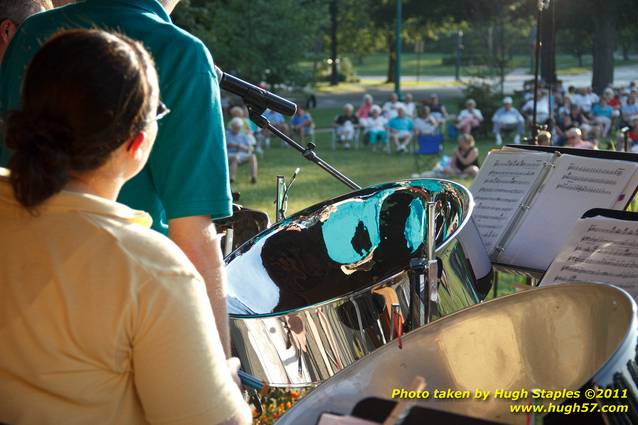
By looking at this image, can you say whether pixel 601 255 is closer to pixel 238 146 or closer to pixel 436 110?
pixel 238 146

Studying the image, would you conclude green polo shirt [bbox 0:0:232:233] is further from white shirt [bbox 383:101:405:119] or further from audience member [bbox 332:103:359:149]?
white shirt [bbox 383:101:405:119]

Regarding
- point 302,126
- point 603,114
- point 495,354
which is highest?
point 495,354

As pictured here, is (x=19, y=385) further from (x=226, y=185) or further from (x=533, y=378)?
(x=533, y=378)

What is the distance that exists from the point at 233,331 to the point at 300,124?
39.9 feet

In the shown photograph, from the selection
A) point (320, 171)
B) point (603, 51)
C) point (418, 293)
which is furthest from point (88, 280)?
point (603, 51)

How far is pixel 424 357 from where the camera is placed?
121 centimetres

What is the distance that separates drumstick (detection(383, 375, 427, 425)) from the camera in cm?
94

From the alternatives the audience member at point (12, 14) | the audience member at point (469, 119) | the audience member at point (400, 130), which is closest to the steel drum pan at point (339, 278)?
the audience member at point (12, 14)

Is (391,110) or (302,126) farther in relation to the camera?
(391,110)

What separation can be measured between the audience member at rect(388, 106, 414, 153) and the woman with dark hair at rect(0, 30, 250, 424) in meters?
12.1

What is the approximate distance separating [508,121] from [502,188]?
12.2 metres

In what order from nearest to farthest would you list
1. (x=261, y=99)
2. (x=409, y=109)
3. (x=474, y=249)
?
(x=474, y=249)
(x=261, y=99)
(x=409, y=109)

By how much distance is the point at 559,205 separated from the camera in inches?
80.1

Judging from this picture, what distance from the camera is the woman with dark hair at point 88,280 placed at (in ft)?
2.77
